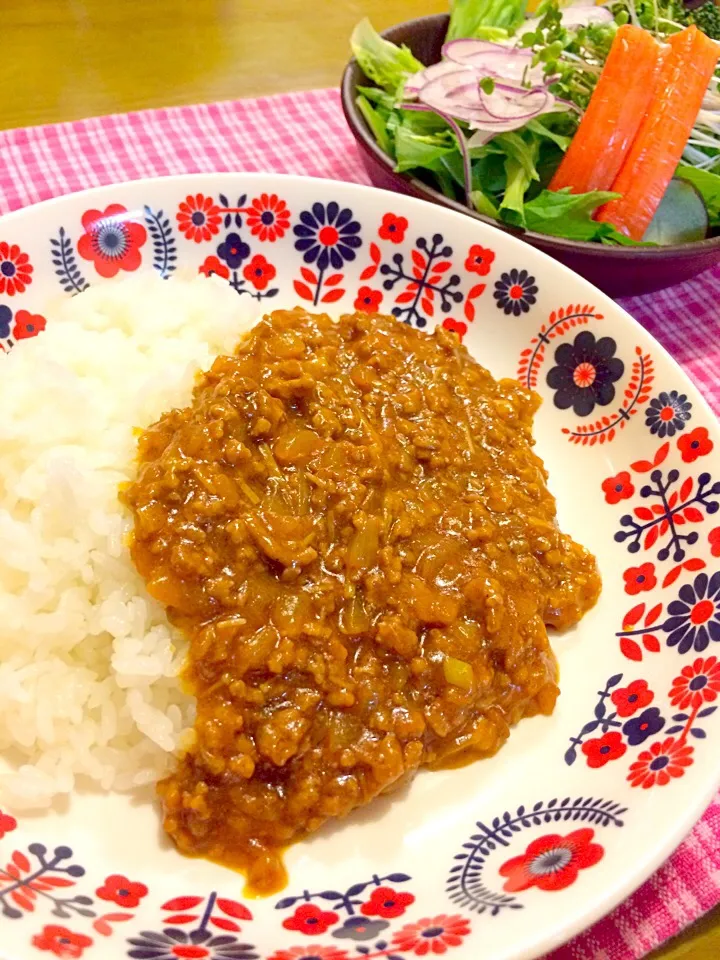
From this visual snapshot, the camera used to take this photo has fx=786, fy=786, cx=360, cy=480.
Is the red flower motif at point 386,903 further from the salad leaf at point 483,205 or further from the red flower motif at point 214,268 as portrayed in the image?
the salad leaf at point 483,205

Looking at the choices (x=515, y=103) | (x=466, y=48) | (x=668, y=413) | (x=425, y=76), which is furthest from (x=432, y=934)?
(x=466, y=48)

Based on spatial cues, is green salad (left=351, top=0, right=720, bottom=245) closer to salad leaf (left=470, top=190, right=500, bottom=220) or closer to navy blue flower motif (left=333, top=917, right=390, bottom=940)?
salad leaf (left=470, top=190, right=500, bottom=220)

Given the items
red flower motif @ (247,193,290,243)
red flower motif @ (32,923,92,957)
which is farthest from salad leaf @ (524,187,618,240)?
red flower motif @ (32,923,92,957)

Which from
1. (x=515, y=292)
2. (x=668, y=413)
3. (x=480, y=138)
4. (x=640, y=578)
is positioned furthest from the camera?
(x=480, y=138)

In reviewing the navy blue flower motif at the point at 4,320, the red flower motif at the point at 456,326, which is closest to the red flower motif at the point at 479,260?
the red flower motif at the point at 456,326

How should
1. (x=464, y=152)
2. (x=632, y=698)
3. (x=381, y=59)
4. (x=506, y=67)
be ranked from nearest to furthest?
(x=632, y=698) → (x=464, y=152) → (x=506, y=67) → (x=381, y=59)

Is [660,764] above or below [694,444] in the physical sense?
below

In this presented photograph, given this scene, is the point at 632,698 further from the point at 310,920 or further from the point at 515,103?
the point at 515,103

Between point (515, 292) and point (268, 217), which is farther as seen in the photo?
point (268, 217)
